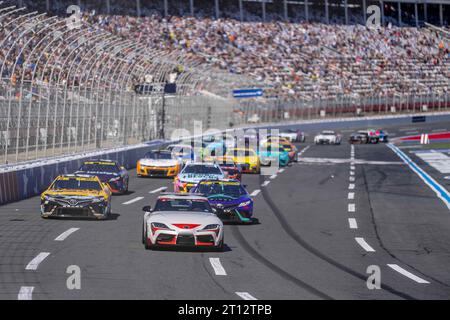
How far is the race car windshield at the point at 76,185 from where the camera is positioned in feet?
72.2

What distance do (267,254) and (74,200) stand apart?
5843mm

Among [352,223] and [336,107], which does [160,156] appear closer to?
[352,223]

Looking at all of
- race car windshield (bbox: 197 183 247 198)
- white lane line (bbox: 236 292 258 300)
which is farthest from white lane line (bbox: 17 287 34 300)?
race car windshield (bbox: 197 183 247 198)

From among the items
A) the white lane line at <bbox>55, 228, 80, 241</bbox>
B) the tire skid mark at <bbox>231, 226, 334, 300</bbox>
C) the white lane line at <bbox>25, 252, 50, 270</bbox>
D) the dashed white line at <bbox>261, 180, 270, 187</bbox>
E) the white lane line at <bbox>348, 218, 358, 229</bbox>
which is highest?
the white lane line at <bbox>25, 252, 50, 270</bbox>

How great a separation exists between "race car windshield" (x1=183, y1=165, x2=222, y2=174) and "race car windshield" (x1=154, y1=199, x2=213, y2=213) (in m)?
9.43

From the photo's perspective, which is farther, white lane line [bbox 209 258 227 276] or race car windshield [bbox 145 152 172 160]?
race car windshield [bbox 145 152 172 160]

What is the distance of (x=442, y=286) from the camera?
14.3 meters

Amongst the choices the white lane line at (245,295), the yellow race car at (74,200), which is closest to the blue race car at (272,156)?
the yellow race car at (74,200)

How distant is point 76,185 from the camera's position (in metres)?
22.2

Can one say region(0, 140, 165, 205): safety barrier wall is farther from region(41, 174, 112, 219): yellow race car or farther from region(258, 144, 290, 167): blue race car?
region(258, 144, 290, 167): blue race car

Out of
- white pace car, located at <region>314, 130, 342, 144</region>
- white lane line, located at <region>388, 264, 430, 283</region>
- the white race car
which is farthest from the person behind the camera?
the white race car

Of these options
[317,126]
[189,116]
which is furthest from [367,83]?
[189,116]

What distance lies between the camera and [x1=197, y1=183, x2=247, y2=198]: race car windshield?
22.7 metres

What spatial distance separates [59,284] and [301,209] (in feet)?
47.2
